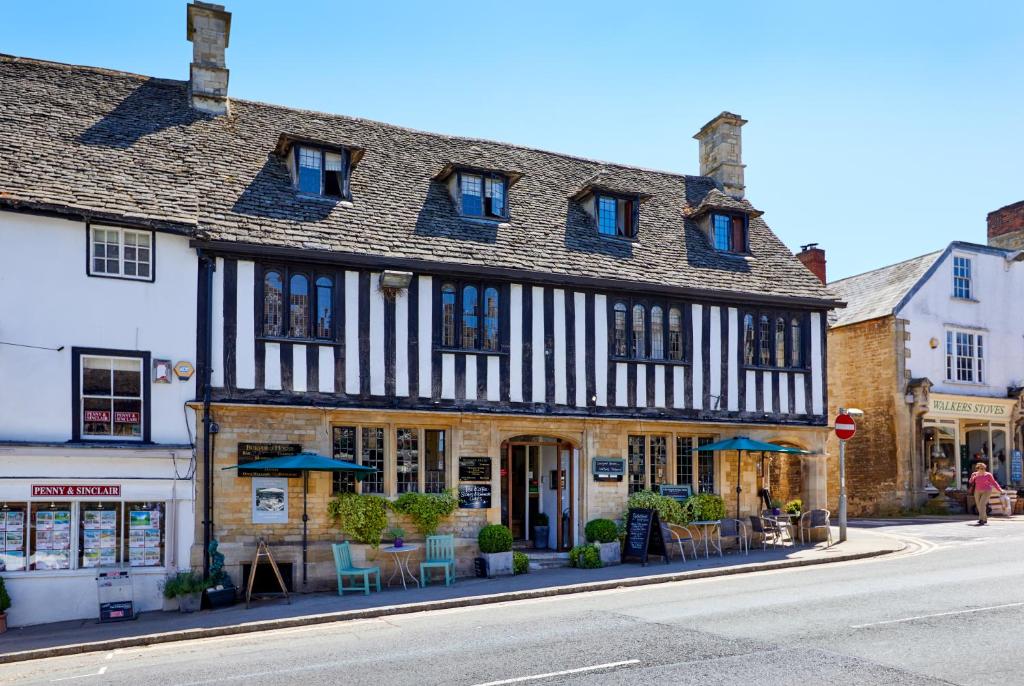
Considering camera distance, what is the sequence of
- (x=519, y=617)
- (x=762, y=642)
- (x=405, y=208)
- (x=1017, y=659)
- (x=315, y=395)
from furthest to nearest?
1. (x=405, y=208)
2. (x=315, y=395)
3. (x=519, y=617)
4. (x=762, y=642)
5. (x=1017, y=659)

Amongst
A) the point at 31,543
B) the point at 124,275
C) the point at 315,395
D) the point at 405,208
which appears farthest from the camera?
the point at 405,208

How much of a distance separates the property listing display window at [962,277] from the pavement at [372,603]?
13.1 m

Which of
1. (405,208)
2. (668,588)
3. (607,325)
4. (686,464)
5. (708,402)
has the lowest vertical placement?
(668,588)

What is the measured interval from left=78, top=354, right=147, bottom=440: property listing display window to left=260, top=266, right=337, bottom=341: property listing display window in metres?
2.25

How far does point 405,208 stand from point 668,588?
29.3 feet

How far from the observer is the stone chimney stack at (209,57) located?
1953 cm

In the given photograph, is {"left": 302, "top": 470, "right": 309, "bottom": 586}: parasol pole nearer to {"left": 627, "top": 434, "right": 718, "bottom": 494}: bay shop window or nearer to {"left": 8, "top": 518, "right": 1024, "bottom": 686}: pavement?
{"left": 8, "top": 518, "right": 1024, "bottom": 686}: pavement

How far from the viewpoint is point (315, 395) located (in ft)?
54.4

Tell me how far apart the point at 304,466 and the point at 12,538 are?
4471mm

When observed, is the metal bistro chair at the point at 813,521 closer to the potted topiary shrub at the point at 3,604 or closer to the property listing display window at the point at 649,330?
the property listing display window at the point at 649,330

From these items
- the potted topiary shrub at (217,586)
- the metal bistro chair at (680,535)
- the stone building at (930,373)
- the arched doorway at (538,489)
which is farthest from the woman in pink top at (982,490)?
the potted topiary shrub at (217,586)

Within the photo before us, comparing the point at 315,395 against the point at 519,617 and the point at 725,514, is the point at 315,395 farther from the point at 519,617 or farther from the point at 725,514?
the point at 725,514

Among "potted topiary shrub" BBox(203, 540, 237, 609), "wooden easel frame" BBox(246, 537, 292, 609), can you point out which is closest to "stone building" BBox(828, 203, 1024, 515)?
"wooden easel frame" BBox(246, 537, 292, 609)

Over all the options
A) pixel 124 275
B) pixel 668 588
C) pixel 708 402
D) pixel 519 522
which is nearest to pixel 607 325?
pixel 708 402
